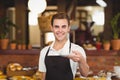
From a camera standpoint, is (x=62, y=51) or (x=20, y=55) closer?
(x=62, y=51)

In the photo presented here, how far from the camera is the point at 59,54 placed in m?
2.16

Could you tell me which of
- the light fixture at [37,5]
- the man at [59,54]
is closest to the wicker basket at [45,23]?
the light fixture at [37,5]

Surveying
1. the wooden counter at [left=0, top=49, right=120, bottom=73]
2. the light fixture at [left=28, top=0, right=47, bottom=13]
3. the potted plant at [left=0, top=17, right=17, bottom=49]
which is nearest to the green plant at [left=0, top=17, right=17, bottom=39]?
the potted plant at [left=0, top=17, right=17, bottom=49]

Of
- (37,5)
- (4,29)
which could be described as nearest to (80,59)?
(37,5)

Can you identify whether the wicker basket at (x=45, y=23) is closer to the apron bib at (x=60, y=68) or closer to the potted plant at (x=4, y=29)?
the potted plant at (x=4, y=29)

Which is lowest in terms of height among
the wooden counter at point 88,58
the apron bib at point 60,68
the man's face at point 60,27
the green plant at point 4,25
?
the wooden counter at point 88,58

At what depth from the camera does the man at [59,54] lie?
2.14 meters

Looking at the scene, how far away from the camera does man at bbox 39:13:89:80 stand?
214 cm

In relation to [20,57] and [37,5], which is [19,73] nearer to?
[37,5]

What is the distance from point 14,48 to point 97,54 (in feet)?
4.78

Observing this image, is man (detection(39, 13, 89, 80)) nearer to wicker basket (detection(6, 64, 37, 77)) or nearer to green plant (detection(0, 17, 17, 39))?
wicker basket (detection(6, 64, 37, 77))

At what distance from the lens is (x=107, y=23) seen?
28.3ft

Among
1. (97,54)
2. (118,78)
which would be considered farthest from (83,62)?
(97,54)

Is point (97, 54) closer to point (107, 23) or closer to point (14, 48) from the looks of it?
point (14, 48)
